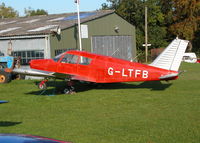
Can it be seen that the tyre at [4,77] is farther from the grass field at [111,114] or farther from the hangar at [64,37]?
the hangar at [64,37]

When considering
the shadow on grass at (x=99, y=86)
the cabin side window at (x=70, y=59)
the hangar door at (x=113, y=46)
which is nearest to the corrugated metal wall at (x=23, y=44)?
the shadow on grass at (x=99, y=86)

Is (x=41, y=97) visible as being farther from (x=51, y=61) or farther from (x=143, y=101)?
(x=143, y=101)

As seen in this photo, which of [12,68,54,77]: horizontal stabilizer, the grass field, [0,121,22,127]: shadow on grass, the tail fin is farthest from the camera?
[12,68,54,77]: horizontal stabilizer

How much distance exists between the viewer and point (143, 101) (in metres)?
12.6

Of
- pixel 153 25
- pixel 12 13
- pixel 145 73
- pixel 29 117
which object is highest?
pixel 12 13

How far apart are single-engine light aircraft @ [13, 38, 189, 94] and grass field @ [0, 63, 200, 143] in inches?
29.9

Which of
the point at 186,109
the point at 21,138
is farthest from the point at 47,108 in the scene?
the point at 21,138

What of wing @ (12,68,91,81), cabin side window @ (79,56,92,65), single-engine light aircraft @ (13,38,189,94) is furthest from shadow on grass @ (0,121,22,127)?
cabin side window @ (79,56,92,65)

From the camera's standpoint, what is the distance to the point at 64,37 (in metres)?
24.4

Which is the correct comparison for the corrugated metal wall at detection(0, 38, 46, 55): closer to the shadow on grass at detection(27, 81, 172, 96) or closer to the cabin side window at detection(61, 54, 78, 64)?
the shadow on grass at detection(27, 81, 172, 96)

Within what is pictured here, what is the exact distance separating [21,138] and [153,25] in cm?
4792

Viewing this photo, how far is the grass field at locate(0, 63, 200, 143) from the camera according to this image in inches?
322

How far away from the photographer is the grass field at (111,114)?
8.19m

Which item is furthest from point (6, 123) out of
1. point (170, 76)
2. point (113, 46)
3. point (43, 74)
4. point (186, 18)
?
point (186, 18)
